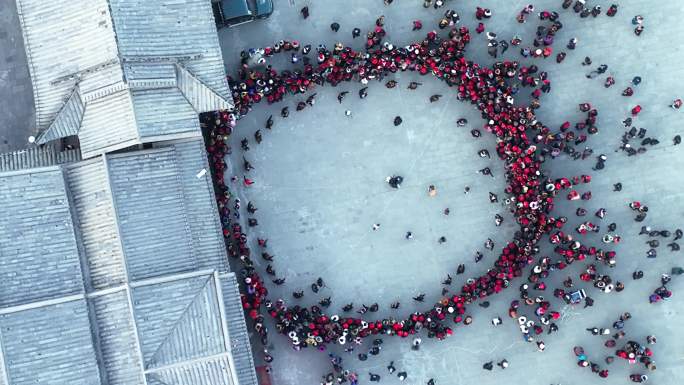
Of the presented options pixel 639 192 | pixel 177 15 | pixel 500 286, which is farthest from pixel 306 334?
pixel 639 192

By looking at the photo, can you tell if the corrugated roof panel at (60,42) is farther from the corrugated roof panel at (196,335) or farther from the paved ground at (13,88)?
the corrugated roof panel at (196,335)

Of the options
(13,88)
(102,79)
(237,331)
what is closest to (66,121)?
(102,79)

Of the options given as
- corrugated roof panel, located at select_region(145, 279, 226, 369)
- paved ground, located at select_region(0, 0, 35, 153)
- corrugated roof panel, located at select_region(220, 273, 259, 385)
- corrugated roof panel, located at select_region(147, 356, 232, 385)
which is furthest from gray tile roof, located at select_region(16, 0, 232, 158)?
corrugated roof panel, located at select_region(147, 356, 232, 385)

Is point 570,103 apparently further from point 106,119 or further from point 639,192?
point 106,119

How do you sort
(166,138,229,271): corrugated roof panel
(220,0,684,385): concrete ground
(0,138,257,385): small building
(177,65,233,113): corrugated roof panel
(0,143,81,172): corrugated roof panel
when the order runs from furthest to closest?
(220,0,684,385): concrete ground, (166,138,229,271): corrugated roof panel, (0,143,81,172): corrugated roof panel, (177,65,233,113): corrugated roof panel, (0,138,257,385): small building

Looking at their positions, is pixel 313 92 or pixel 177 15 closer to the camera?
pixel 177 15

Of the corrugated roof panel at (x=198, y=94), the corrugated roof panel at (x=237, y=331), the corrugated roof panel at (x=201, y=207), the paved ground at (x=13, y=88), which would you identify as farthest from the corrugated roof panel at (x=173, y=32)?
the paved ground at (x=13, y=88)

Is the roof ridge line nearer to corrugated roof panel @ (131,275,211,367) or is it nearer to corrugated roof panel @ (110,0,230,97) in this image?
corrugated roof panel @ (131,275,211,367)

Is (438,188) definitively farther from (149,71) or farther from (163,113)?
(149,71)
